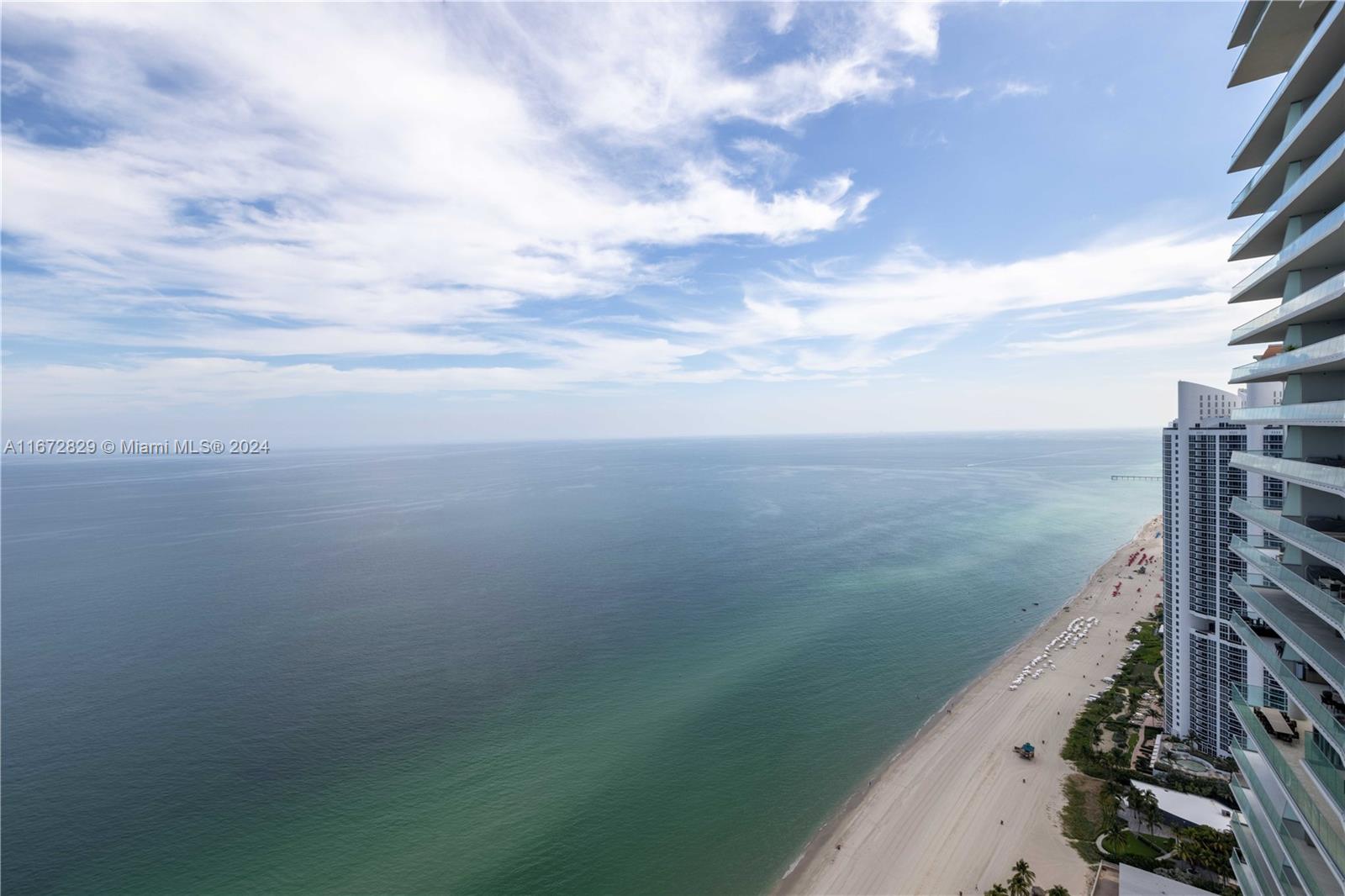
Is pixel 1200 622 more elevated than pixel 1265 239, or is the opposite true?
pixel 1265 239

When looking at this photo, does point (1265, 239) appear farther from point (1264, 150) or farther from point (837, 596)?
point (837, 596)

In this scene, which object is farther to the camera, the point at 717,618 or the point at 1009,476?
the point at 1009,476

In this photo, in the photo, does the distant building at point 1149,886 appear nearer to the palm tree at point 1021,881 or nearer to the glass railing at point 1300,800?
the palm tree at point 1021,881

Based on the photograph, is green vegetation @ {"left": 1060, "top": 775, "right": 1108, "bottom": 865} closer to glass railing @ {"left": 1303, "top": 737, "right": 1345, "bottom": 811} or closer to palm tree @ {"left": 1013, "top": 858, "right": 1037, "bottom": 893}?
→ palm tree @ {"left": 1013, "top": 858, "right": 1037, "bottom": 893}

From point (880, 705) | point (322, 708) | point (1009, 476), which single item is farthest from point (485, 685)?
point (1009, 476)

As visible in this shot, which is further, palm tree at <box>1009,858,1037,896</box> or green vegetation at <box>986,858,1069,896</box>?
palm tree at <box>1009,858,1037,896</box>

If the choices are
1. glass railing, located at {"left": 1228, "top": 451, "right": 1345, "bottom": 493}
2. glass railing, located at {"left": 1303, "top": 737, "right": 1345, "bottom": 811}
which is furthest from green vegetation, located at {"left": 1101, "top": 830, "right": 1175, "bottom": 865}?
glass railing, located at {"left": 1228, "top": 451, "right": 1345, "bottom": 493}

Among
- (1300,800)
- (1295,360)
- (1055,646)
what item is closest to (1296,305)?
(1295,360)
